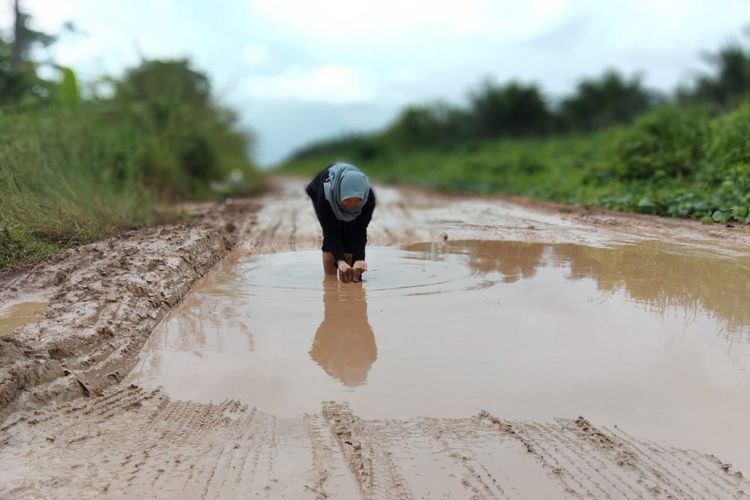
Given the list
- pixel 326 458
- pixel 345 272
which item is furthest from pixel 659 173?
pixel 326 458

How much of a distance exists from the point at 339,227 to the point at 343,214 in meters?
0.20

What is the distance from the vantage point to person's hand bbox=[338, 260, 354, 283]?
5617 millimetres

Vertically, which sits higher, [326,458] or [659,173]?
[659,173]

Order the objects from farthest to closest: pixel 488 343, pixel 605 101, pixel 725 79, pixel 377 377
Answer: pixel 605 101 < pixel 725 79 < pixel 488 343 < pixel 377 377

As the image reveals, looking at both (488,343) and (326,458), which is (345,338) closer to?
(488,343)

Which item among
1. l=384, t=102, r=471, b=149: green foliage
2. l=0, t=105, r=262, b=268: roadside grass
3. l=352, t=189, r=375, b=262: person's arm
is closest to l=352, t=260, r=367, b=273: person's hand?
l=352, t=189, r=375, b=262: person's arm

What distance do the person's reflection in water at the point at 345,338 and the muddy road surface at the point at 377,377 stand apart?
20 millimetres

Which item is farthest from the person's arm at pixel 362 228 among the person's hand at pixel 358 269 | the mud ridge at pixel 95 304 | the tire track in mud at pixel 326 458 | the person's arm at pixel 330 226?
the tire track in mud at pixel 326 458

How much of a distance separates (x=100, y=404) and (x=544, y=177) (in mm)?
13275

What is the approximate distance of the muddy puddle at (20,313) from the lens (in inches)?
160

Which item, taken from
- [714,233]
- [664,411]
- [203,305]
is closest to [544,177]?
[714,233]

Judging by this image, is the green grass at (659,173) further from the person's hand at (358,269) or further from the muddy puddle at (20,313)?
the muddy puddle at (20,313)

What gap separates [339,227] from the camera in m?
5.95

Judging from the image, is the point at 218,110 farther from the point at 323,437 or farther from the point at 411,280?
the point at 323,437
